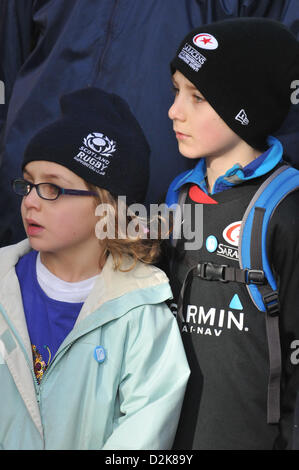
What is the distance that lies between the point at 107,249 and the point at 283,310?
2.19 feet

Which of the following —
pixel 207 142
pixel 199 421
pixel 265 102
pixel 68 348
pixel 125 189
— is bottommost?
pixel 199 421

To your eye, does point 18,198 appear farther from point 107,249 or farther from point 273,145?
point 273,145

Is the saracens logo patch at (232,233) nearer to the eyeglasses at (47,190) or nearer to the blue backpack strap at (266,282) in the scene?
the blue backpack strap at (266,282)

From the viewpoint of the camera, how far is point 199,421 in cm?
230

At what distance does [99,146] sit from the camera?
2279mm

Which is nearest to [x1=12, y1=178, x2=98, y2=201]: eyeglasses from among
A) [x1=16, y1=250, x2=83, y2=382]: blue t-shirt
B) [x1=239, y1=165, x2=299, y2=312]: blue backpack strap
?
[x1=16, y1=250, x2=83, y2=382]: blue t-shirt

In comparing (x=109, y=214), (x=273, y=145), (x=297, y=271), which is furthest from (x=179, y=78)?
(x=297, y=271)

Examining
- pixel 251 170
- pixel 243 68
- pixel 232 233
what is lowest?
pixel 232 233

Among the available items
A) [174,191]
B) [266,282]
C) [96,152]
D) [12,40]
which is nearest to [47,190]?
[96,152]

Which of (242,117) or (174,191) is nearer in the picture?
(242,117)

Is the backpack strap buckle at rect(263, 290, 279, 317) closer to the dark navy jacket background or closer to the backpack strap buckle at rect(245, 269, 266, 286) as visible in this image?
the backpack strap buckle at rect(245, 269, 266, 286)

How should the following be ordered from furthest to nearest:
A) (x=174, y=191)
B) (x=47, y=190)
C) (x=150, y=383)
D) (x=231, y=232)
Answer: (x=174, y=191)
(x=231, y=232)
(x=47, y=190)
(x=150, y=383)

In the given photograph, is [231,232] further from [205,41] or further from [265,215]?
[205,41]

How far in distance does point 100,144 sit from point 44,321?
0.64m
